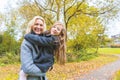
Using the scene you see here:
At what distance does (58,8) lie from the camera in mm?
23125

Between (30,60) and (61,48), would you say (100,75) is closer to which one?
(61,48)

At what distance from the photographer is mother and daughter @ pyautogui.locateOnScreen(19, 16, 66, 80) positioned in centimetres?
343

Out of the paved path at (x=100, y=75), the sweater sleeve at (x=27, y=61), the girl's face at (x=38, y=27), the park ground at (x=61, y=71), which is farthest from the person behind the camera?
the park ground at (x=61, y=71)

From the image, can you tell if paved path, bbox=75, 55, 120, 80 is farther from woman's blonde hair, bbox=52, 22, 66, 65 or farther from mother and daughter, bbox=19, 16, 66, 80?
mother and daughter, bbox=19, 16, 66, 80

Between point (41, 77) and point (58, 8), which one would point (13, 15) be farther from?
point (41, 77)

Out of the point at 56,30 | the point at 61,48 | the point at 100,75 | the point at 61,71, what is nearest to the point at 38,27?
the point at 56,30

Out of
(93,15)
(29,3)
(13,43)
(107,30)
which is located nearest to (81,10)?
(93,15)

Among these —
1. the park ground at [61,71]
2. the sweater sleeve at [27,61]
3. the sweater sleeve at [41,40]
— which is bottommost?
the park ground at [61,71]

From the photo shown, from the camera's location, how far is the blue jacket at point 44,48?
11.3 feet

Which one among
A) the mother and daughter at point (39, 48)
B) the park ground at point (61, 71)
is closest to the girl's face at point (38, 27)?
the mother and daughter at point (39, 48)

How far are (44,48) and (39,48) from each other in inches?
2.4

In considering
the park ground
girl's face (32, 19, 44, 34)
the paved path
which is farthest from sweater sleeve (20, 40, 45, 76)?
the paved path

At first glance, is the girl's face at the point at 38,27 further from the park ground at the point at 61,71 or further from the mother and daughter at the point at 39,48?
the park ground at the point at 61,71

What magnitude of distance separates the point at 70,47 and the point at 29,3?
9.27m
